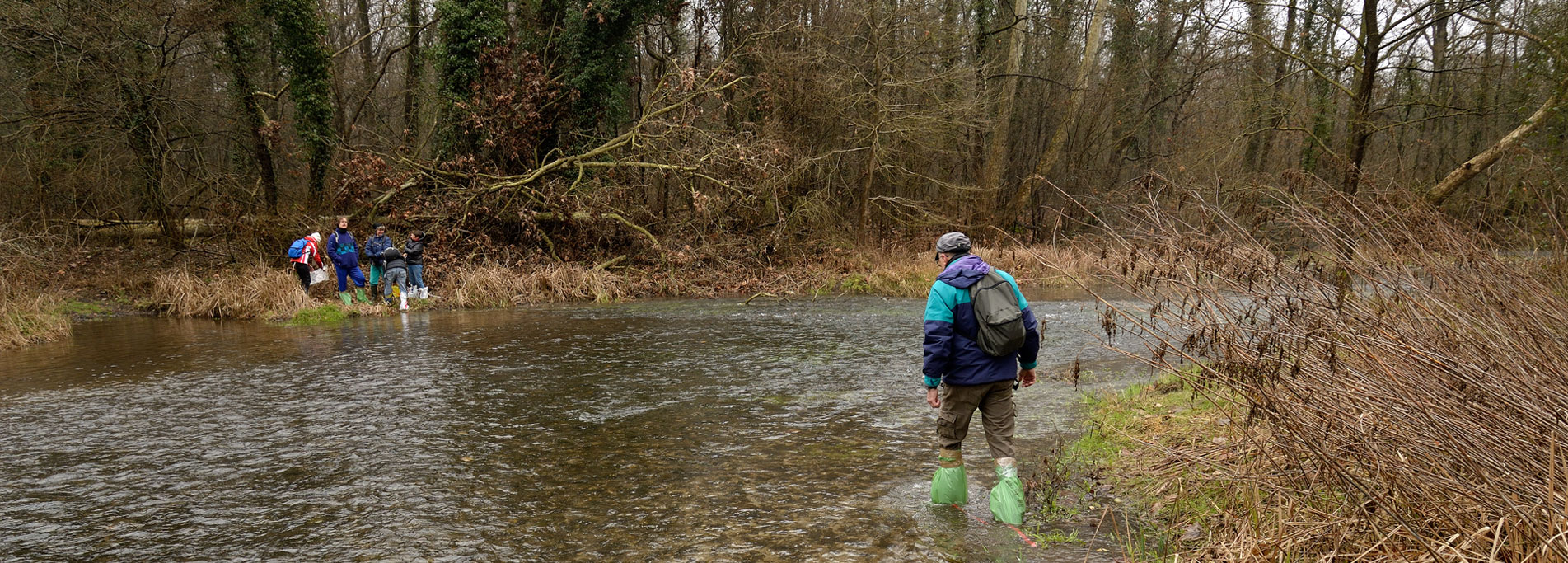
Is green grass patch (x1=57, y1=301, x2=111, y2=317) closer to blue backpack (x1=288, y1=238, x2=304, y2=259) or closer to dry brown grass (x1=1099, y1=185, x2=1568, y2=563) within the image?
blue backpack (x1=288, y1=238, x2=304, y2=259)

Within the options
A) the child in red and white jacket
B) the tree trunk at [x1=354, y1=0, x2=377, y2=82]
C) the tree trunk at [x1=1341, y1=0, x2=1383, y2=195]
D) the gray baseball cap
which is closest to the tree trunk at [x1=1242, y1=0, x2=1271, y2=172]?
the tree trunk at [x1=1341, y1=0, x2=1383, y2=195]

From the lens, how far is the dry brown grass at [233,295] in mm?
15805

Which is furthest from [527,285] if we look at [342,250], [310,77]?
[310,77]

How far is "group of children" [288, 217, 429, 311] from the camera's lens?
16.2 metres

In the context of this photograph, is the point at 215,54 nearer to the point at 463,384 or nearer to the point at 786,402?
the point at 463,384

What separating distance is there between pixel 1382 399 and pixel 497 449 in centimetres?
594

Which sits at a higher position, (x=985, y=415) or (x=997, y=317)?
(x=997, y=317)

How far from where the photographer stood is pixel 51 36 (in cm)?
1625

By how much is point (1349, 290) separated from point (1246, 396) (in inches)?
63.6

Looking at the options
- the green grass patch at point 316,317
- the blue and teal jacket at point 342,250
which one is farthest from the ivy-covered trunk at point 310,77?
the green grass patch at point 316,317

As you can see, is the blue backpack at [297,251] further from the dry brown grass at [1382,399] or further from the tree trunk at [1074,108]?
the tree trunk at [1074,108]

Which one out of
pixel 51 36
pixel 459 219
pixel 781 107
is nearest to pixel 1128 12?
pixel 781 107

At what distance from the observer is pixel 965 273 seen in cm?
521

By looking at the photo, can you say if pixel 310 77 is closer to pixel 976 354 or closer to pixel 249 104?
pixel 249 104
